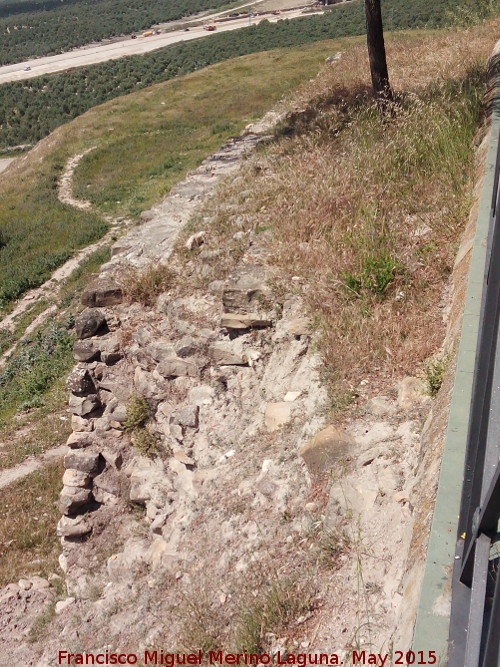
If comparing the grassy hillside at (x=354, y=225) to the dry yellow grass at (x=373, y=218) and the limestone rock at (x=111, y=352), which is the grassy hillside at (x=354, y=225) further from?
the limestone rock at (x=111, y=352)

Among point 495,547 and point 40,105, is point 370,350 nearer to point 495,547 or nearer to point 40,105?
point 495,547

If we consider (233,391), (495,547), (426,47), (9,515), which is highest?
(426,47)

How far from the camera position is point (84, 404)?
7734 millimetres

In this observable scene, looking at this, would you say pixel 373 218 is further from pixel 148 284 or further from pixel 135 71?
pixel 135 71

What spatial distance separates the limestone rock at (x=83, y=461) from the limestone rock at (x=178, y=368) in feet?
4.45

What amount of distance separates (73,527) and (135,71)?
2120 inches

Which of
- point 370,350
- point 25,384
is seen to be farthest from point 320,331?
point 25,384

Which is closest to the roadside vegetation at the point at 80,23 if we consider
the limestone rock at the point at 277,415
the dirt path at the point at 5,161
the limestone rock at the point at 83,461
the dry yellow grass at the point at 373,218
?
the dirt path at the point at 5,161

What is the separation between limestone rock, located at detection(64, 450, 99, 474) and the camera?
7219 millimetres

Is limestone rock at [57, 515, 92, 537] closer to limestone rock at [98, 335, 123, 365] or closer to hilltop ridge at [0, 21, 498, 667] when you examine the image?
hilltop ridge at [0, 21, 498, 667]

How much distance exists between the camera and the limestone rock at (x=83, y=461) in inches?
284

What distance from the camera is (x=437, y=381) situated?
4121mm

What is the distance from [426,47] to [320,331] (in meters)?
14.6

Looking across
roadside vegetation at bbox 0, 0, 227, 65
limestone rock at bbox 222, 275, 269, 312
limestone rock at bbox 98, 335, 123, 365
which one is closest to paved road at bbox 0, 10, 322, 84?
roadside vegetation at bbox 0, 0, 227, 65
